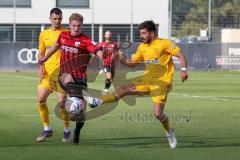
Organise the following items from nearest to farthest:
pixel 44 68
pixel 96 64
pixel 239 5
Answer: pixel 44 68 < pixel 96 64 < pixel 239 5

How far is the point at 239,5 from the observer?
99.3 m

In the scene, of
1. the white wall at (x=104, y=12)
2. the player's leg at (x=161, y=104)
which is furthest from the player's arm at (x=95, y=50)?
the white wall at (x=104, y=12)

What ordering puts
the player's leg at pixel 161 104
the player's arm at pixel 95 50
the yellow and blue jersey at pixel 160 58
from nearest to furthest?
the player's arm at pixel 95 50 < the player's leg at pixel 161 104 < the yellow and blue jersey at pixel 160 58

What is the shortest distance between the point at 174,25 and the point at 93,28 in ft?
33.0

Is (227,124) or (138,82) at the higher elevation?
(138,82)

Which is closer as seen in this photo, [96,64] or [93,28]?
[96,64]

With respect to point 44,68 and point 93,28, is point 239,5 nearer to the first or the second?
point 93,28

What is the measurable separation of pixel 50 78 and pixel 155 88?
6.72 ft

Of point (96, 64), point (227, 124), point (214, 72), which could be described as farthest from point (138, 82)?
point (214, 72)

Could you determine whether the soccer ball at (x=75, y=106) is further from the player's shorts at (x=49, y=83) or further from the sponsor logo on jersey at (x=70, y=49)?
the player's shorts at (x=49, y=83)

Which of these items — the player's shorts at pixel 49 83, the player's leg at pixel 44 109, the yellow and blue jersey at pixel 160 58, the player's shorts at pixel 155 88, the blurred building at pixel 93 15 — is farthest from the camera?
the blurred building at pixel 93 15

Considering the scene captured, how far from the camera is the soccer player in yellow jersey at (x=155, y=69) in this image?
13.4m

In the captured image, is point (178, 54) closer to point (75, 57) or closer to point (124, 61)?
point (124, 61)

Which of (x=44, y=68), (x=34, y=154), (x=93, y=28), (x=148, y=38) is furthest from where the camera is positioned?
(x=93, y=28)
